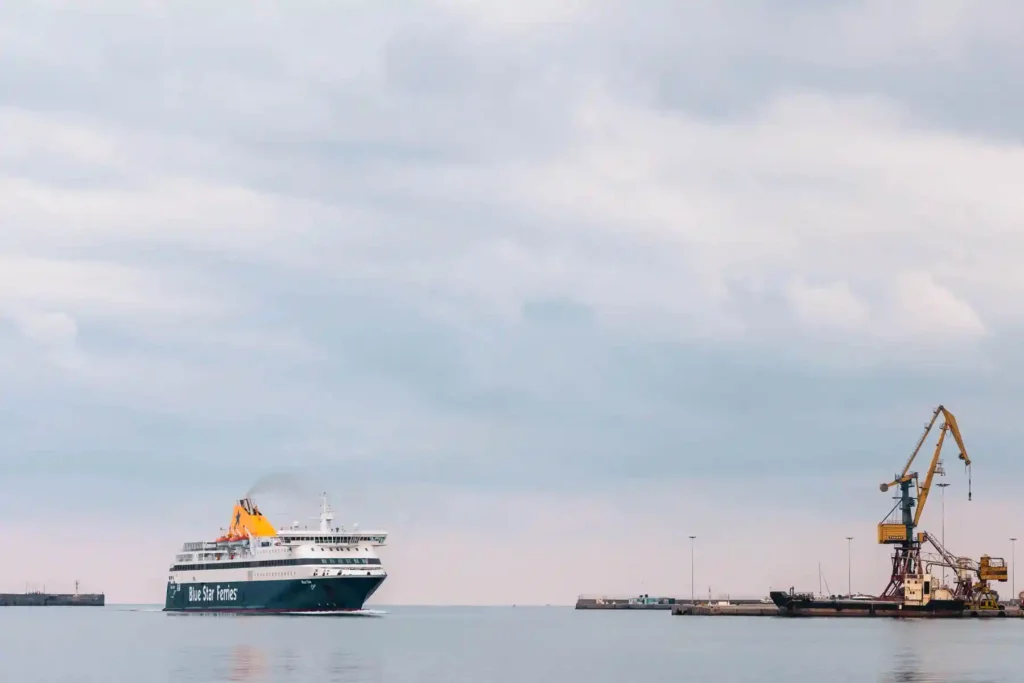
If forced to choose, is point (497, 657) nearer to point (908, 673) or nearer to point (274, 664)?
point (274, 664)

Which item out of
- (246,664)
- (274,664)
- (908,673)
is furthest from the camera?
(274,664)

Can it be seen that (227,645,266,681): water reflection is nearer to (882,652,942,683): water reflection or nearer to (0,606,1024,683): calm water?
(0,606,1024,683): calm water

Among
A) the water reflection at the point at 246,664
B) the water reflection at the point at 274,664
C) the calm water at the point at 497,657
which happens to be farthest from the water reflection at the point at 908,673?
the water reflection at the point at 246,664

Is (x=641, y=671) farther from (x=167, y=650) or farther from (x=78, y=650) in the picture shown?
(x=78, y=650)

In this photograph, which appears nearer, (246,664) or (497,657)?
(246,664)

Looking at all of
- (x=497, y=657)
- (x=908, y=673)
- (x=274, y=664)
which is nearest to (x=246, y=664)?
(x=274, y=664)

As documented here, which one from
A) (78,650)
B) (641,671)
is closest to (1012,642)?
(641,671)

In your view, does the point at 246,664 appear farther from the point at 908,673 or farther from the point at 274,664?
the point at 908,673

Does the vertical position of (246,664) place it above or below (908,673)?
above

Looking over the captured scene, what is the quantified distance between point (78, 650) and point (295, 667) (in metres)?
48.7

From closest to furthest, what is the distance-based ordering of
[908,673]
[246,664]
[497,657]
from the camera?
[908,673], [246,664], [497,657]

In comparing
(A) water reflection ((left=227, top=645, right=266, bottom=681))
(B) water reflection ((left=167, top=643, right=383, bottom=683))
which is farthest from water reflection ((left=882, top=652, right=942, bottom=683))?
(A) water reflection ((left=227, top=645, right=266, bottom=681))

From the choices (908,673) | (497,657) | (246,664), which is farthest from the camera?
(497,657)

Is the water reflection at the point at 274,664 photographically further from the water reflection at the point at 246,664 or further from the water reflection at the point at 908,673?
the water reflection at the point at 908,673
